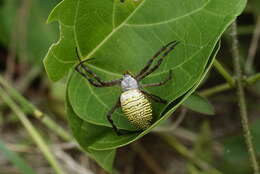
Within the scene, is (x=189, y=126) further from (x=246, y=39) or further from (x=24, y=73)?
(x=24, y=73)

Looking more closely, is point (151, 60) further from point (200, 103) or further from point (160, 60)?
point (200, 103)

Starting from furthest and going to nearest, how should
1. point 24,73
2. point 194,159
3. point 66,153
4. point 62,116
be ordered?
1. point 24,73
2. point 62,116
3. point 66,153
4. point 194,159

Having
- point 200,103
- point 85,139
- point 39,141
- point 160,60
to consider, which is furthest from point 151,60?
point 39,141

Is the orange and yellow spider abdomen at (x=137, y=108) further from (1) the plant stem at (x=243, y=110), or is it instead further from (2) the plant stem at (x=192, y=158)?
(2) the plant stem at (x=192, y=158)

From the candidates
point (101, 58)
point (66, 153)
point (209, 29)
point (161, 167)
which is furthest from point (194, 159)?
point (209, 29)

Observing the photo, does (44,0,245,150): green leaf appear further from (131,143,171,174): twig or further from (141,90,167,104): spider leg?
(131,143,171,174): twig

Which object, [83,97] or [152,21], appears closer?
[152,21]

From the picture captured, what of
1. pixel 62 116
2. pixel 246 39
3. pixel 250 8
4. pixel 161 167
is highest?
pixel 250 8
